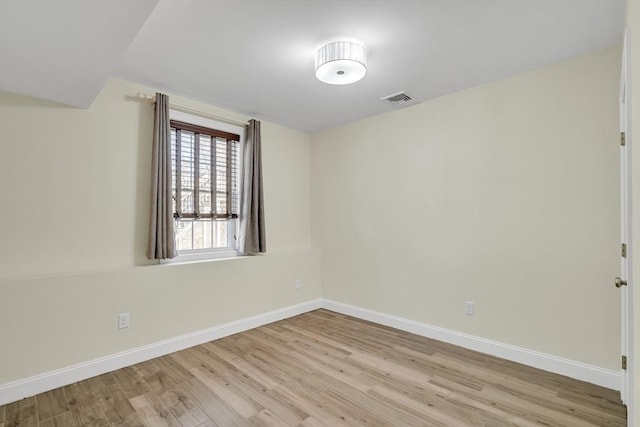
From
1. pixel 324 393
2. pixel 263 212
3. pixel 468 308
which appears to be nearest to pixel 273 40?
pixel 263 212

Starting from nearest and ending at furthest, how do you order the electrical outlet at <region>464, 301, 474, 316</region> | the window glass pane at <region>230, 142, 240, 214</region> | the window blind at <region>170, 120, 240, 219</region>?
the electrical outlet at <region>464, 301, 474, 316</region>
the window blind at <region>170, 120, 240, 219</region>
the window glass pane at <region>230, 142, 240, 214</region>

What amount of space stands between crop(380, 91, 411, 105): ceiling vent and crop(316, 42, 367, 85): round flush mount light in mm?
907

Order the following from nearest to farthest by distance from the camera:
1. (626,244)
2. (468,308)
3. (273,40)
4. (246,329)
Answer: (626,244)
(273,40)
(468,308)
(246,329)

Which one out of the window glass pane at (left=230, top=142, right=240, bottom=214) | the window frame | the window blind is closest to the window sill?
the window frame

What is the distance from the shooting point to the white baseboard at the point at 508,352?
233 centimetres

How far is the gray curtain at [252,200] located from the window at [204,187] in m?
0.14

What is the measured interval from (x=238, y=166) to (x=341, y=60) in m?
2.07

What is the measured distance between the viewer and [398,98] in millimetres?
3270

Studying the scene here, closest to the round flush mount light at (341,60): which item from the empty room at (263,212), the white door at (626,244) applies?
the empty room at (263,212)

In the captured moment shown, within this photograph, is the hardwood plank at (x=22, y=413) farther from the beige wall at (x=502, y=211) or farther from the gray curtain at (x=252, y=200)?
the beige wall at (x=502, y=211)

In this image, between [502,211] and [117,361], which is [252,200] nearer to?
[117,361]

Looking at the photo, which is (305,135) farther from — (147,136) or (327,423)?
(327,423)

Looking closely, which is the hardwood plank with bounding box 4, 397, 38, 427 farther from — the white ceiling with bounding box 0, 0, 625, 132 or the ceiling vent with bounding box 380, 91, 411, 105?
the ceiling vent with bounding box 380, 91, 411, 105

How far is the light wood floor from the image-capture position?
1963mm
